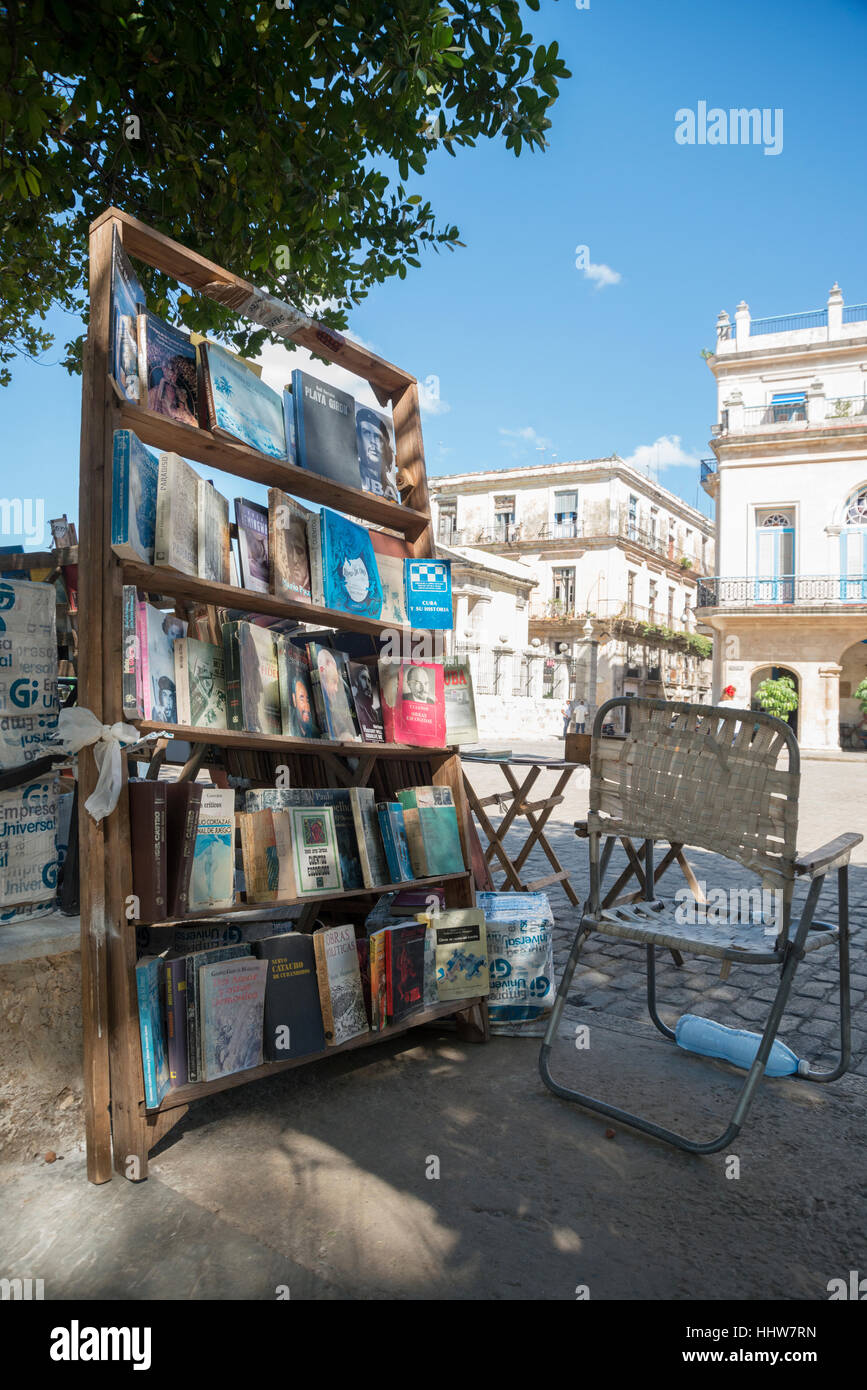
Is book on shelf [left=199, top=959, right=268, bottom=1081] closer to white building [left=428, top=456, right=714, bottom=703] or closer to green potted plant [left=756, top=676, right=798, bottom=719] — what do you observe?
green potted plant [left=756, top=676, right=798, bottom=719]

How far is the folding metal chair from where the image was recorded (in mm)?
2461

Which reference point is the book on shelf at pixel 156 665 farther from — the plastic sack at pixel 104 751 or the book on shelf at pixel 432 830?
the book on shelf at pixel 432 830

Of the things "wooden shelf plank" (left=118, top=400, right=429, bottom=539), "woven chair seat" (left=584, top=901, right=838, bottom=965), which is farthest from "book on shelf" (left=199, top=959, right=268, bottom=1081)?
"wooden shelf plank" (left=118, top=400, right=429, bottom=539)

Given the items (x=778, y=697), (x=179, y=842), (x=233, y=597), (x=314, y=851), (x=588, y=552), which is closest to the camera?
(x=179, y=842)

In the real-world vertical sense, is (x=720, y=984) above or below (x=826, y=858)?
below

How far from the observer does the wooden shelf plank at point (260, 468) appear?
2.55 metres

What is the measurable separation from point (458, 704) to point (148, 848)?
4.70ft

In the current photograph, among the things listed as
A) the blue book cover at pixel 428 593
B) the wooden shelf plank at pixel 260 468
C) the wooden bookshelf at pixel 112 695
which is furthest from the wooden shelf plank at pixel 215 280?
the blue book cover at pixel 428 593

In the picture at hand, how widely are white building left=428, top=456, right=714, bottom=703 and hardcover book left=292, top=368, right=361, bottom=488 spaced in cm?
3419

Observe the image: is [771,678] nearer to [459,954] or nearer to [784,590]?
[784,590]

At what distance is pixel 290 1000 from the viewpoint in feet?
8.81

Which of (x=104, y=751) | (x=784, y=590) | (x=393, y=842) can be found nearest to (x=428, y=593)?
(x=393, y=842)
